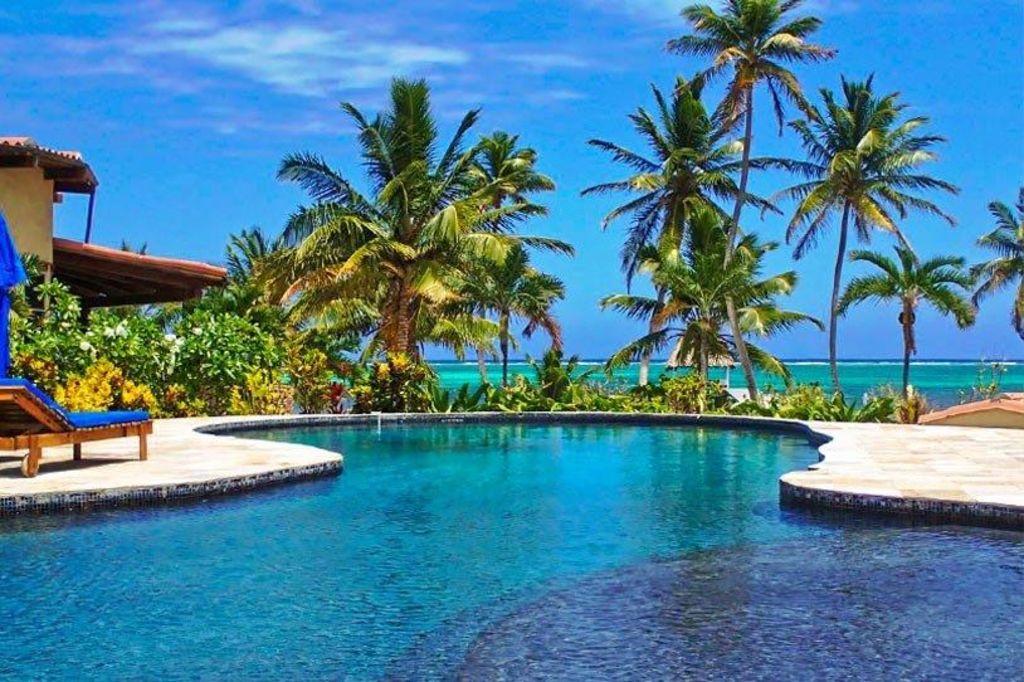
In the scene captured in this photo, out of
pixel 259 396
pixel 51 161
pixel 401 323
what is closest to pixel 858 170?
pixel 401 323

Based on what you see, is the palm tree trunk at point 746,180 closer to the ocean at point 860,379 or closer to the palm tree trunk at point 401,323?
the ocean at point 860,379

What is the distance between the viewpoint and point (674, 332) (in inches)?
922

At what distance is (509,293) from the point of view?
24047 mm

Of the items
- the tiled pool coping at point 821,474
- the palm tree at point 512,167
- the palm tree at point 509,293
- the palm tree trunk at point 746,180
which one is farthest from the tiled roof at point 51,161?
the palm tree trunk at point 746,180

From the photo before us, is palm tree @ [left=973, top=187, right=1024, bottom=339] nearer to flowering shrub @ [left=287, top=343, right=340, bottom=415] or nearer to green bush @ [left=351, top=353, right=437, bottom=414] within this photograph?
green bush @ [left=351, top=353, right=437, bottom=414]

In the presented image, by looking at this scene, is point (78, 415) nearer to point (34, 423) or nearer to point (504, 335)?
point (34, 423)

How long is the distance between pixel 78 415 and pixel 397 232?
553 inches

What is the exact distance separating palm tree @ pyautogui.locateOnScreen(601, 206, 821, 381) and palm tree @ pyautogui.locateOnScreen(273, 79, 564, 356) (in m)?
3.49

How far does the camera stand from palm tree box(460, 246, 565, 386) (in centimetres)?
2372

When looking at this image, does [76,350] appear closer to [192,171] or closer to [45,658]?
[45,658]

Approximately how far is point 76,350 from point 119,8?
7.94 m

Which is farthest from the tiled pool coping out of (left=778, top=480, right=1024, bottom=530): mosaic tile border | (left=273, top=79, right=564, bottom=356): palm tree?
(left=273, top=79, right=564, bottom=356): palm tree

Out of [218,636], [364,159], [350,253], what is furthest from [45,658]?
[364,159]

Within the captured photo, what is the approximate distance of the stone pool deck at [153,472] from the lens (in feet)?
29.7
